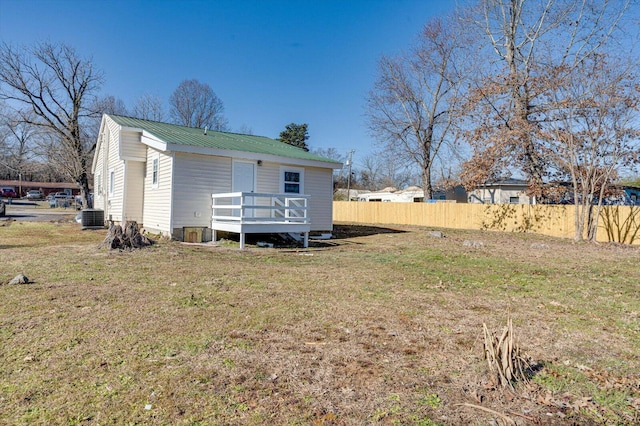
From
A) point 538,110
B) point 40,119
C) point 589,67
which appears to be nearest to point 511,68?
point 538,110

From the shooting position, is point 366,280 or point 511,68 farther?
point 511,68

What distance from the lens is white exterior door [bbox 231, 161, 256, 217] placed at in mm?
12789

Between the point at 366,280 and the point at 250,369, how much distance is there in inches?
151

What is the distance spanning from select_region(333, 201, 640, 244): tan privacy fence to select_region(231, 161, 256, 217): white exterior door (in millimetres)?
14826

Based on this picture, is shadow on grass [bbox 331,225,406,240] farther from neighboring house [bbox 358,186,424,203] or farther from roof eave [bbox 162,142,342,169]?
neighboring house [bbox 358,186,424,203]

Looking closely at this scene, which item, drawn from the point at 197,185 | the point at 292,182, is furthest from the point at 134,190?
the point at 292,182

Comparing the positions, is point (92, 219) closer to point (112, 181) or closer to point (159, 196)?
point (112, 181)

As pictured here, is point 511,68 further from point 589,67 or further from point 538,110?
point 589,67

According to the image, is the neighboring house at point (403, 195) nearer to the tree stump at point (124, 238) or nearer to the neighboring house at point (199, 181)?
the neighboring house at point (199, 181)

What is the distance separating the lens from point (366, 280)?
6.69 metres

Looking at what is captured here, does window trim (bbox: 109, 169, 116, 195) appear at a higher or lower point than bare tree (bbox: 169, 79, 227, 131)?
lower

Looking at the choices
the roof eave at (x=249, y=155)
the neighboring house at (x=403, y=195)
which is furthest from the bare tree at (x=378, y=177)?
the roof eave at (x=249, y=155)

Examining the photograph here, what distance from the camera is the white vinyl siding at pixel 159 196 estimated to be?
11844 mm

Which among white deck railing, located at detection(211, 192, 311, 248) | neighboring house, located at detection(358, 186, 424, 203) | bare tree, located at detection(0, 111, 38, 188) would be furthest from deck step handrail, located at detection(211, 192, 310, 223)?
neighboring house, located at detection(358, 186, 424, 203)
